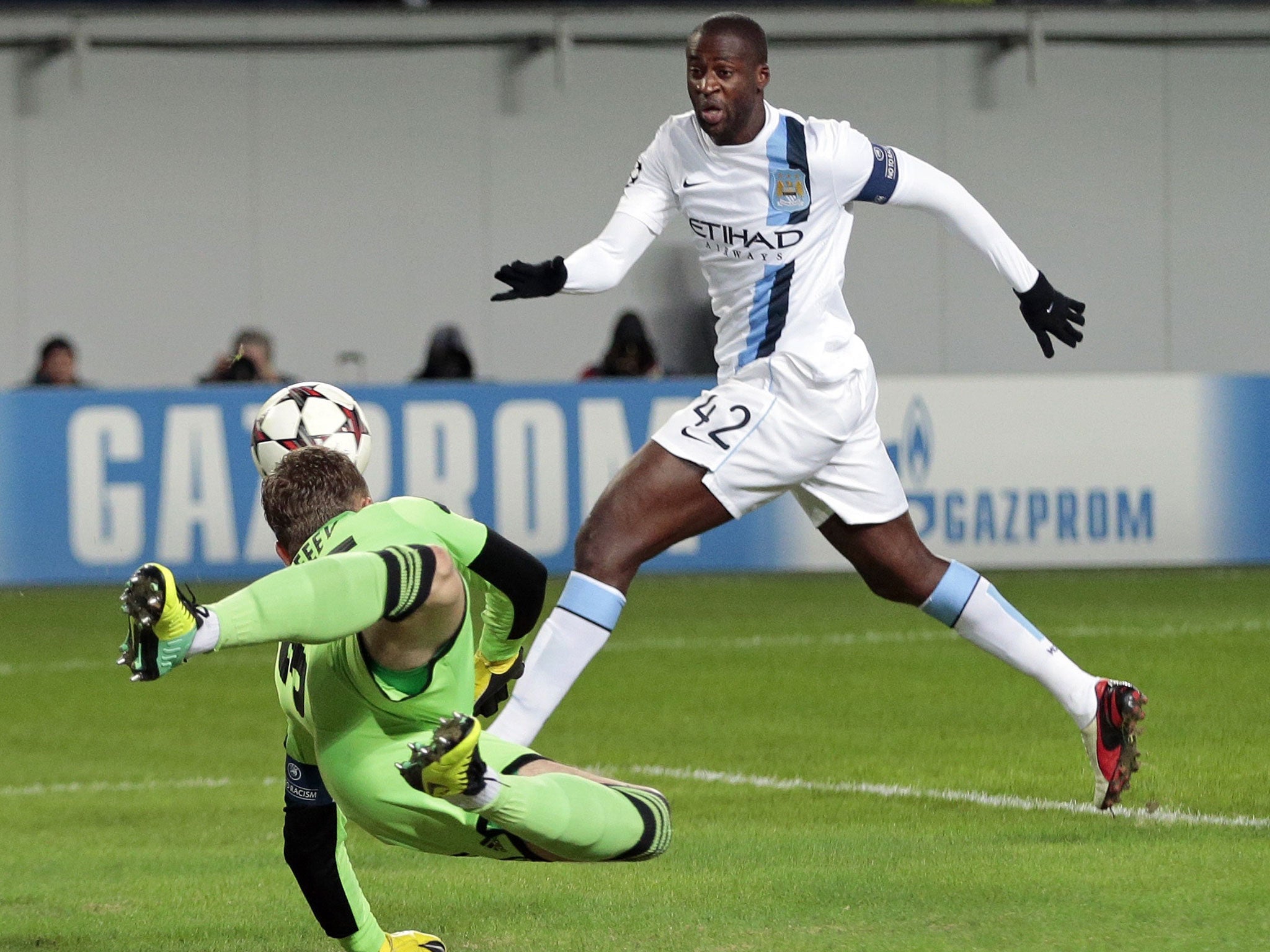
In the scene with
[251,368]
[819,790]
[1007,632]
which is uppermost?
[251,368]

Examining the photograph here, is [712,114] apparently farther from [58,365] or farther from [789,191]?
[58,365]

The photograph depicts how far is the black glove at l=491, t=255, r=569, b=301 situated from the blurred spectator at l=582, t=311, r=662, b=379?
9.33 m

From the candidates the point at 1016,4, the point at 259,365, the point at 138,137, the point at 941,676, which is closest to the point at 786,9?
the point at 1016,4

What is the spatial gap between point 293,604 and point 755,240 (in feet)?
9.63

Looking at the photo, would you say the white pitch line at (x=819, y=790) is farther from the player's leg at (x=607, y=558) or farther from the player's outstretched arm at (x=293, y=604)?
the player's outstretched arm at (x=293, y=604)

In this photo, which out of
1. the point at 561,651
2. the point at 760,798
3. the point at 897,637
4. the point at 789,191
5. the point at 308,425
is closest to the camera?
the point at 308,425

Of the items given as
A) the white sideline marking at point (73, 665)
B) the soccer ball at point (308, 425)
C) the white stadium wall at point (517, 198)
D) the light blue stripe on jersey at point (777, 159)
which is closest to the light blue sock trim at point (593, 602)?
the soccer ball at point (308, 425)

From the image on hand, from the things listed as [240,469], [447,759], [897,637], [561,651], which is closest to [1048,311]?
[561,651]

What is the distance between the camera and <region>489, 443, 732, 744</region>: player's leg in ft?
19.3

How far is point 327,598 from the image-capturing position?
12.4 feet

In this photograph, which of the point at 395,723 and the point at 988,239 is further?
the point at 988,239

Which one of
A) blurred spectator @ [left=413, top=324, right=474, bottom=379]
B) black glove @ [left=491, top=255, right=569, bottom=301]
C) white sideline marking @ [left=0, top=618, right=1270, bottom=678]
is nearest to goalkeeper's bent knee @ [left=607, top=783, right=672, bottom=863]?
black glove @ [left=491, top=255, right=569, bottom=301]

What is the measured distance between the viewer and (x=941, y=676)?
34.2 ft

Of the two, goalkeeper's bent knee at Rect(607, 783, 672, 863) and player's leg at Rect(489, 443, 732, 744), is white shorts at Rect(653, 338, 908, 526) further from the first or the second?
goalkeeper's bent knee at Rect(607, 783, 672, 863)
